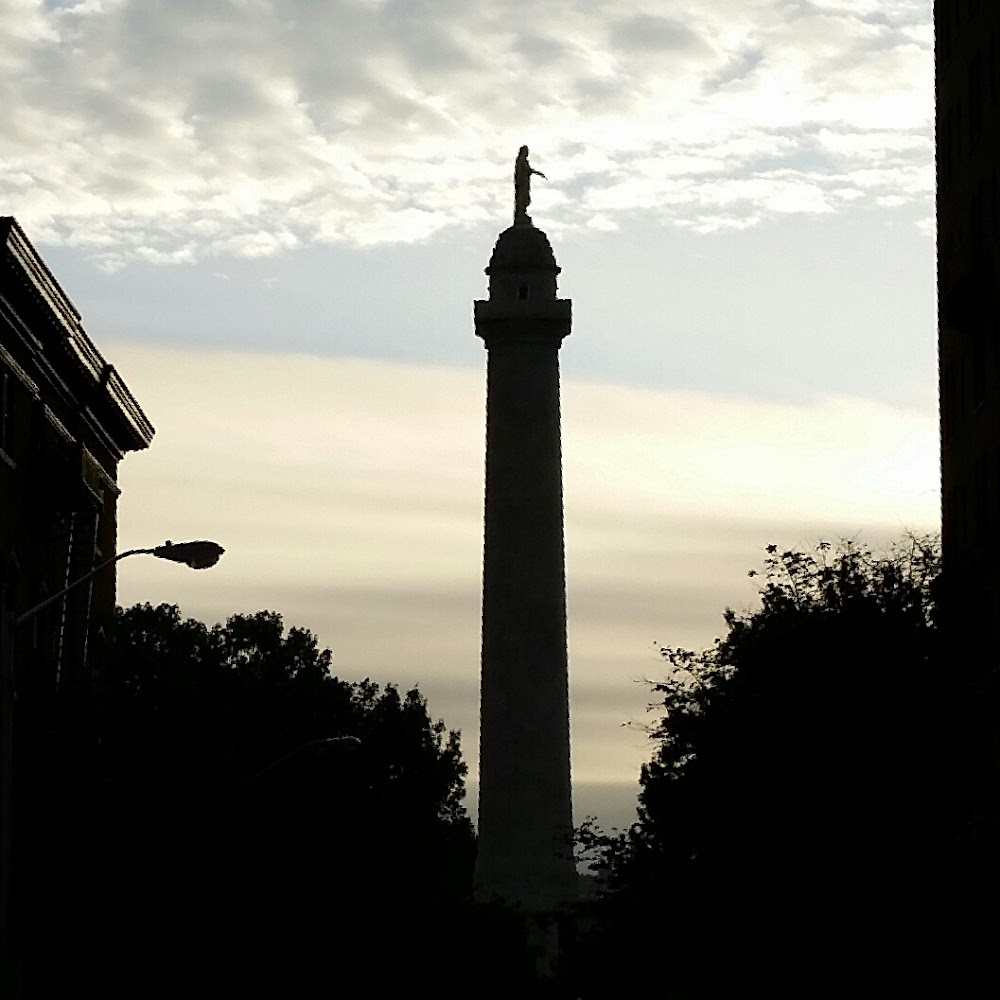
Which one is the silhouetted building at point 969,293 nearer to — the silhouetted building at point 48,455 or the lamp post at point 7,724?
the silhouetted building at point 48,455

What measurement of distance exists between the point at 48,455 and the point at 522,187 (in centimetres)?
5503

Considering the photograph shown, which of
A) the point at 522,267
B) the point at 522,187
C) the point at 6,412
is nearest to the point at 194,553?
the point at 6,412

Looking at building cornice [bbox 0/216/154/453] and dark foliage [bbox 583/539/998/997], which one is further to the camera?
building cornice [bbox 0/216/154/453]

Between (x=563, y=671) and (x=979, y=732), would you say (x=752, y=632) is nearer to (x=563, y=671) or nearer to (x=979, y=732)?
(x=979, y=732)

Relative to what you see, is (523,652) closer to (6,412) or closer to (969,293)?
(969,293)

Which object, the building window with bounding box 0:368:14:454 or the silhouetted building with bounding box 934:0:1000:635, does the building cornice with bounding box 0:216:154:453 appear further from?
the silhouetted building with bounding box 934:0:1000:635

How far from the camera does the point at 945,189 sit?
238 feet

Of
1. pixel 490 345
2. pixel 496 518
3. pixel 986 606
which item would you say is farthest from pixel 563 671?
pixel 986 606

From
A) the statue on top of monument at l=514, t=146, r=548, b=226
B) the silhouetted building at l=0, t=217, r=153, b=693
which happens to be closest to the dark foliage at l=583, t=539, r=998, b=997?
the silhouetted building at l=0, t=217, r=153, b=693

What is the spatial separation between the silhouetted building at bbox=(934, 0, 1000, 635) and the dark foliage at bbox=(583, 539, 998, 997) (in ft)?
12.4

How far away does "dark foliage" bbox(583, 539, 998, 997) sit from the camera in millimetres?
51094

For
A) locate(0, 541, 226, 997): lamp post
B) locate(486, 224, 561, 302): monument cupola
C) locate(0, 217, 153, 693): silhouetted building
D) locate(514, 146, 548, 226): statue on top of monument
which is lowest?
locate(0, 541, 226, 997): lamp post

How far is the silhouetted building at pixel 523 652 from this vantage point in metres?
102

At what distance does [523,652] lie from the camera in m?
102
